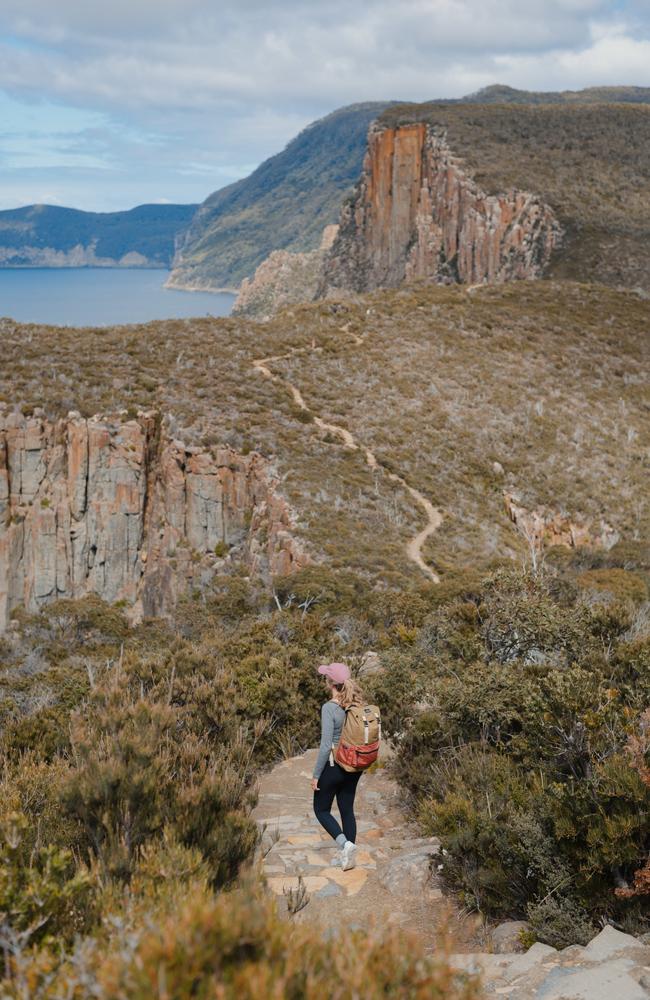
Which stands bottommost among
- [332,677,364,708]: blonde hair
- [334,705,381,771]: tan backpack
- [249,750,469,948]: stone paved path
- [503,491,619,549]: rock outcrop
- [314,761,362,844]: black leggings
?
[503,491,619,549]: rock outcrop

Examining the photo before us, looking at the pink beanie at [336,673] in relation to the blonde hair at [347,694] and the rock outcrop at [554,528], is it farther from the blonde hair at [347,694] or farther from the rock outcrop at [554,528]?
the rock outcrop at [554,528]

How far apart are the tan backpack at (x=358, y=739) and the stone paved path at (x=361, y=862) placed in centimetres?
74

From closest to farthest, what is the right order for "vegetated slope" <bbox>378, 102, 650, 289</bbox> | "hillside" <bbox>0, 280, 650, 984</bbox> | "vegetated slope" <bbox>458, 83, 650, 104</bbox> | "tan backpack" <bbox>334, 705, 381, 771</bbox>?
1. "hillside" <bbox>0, 280, 650, 984</bbox>
2. "tan backpack" <bbox>334, 705, 381, 771</bbox>
3. "vegetated slope" <bbox>378, 102, 650, 289</bbox>
4. "vegetated slope" <bbox>458, 83, 650, 104</bbox>

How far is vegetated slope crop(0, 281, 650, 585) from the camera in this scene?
2266cm

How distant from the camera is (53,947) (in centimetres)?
280

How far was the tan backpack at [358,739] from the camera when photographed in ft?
18.8

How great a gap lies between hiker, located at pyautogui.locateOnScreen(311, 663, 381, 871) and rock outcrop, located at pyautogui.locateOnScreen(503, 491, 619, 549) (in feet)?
60.4

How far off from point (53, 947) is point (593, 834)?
2.93 metres

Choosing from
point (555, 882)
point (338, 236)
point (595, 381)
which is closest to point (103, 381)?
point (595, 381)

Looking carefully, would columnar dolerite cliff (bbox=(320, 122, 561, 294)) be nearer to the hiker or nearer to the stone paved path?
the stone paved path

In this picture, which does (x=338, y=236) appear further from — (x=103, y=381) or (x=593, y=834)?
(x=593, y=834)

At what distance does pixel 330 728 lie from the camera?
5.81 meters

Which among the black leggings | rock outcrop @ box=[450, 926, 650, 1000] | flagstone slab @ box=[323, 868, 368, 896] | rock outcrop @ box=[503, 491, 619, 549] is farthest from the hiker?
rock outcrop @ box=[503, 491, 619, 549]

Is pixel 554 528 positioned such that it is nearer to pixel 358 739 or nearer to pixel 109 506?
pixel 109 506
